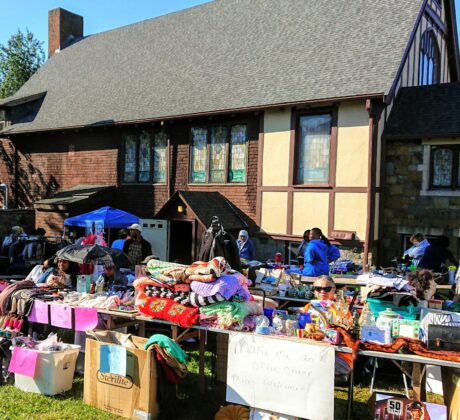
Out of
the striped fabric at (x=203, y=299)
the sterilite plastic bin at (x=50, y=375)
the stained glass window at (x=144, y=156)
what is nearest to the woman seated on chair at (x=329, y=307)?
the striped fabric at (x=203, y=299)

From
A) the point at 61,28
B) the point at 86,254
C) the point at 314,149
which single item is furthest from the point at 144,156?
the point at 61,28

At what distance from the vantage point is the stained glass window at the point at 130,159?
673 inches

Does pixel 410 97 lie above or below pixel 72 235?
above

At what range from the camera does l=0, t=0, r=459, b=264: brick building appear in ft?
40.5

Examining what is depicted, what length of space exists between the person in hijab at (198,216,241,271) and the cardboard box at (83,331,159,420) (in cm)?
239

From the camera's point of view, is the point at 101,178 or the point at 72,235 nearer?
the point at 72,235

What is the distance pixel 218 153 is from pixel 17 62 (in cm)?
2982

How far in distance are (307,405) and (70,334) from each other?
4.81 meters

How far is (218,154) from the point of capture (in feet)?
48.7

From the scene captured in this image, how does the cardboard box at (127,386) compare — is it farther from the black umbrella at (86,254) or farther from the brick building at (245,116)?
the brick building at (245,116)

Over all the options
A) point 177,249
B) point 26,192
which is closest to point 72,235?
point 177,249

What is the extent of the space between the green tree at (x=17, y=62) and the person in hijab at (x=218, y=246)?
34.6 m

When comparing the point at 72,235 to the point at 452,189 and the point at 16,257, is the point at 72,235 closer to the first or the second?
the point at 16,257

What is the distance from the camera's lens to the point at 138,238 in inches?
409
